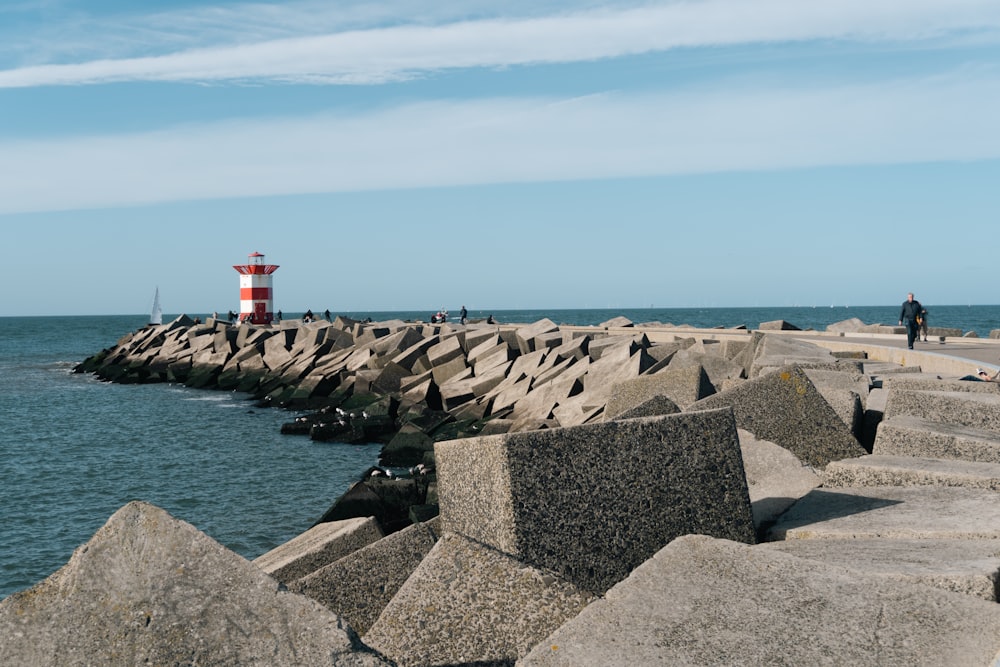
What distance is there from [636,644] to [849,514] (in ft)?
5.29

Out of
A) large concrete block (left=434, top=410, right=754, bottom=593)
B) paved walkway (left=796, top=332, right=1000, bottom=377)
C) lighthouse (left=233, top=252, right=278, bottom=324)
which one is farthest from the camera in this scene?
lighthouse (left=233, top=252, right=278, bottom=324)

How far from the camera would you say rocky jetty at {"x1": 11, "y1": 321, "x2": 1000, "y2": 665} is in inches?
87.7

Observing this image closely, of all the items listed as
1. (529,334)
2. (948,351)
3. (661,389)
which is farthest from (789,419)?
(529,334)

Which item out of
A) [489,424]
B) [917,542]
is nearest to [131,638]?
[917,542]

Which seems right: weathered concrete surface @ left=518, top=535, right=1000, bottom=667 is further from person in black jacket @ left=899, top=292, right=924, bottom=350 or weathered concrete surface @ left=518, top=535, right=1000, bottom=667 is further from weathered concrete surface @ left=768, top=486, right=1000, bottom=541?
person in black jacket @ left=899, top=292, right=924, bottom=350

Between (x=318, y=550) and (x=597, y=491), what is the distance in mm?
1823

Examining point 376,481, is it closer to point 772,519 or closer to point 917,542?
point 772,519

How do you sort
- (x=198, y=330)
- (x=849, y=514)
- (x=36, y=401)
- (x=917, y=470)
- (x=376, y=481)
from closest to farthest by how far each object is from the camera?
1. (x=849, y=514)
2. (x=917, y=470)
3. (x=376, y=481)
4. (x=36, y=401)
5. (x=198, y=330)

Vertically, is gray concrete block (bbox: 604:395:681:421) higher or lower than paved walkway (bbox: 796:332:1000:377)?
higher

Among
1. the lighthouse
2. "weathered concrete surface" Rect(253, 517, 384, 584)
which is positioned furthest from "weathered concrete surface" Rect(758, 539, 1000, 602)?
the lighthouse

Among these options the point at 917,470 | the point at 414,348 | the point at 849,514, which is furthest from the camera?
the point at 414,348

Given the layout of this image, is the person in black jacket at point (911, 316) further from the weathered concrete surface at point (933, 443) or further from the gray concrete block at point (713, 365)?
the weathered concrete surface at point (933, 443)

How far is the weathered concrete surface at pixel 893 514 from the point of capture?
3.23 meters

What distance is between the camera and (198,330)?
36500 millimetres
